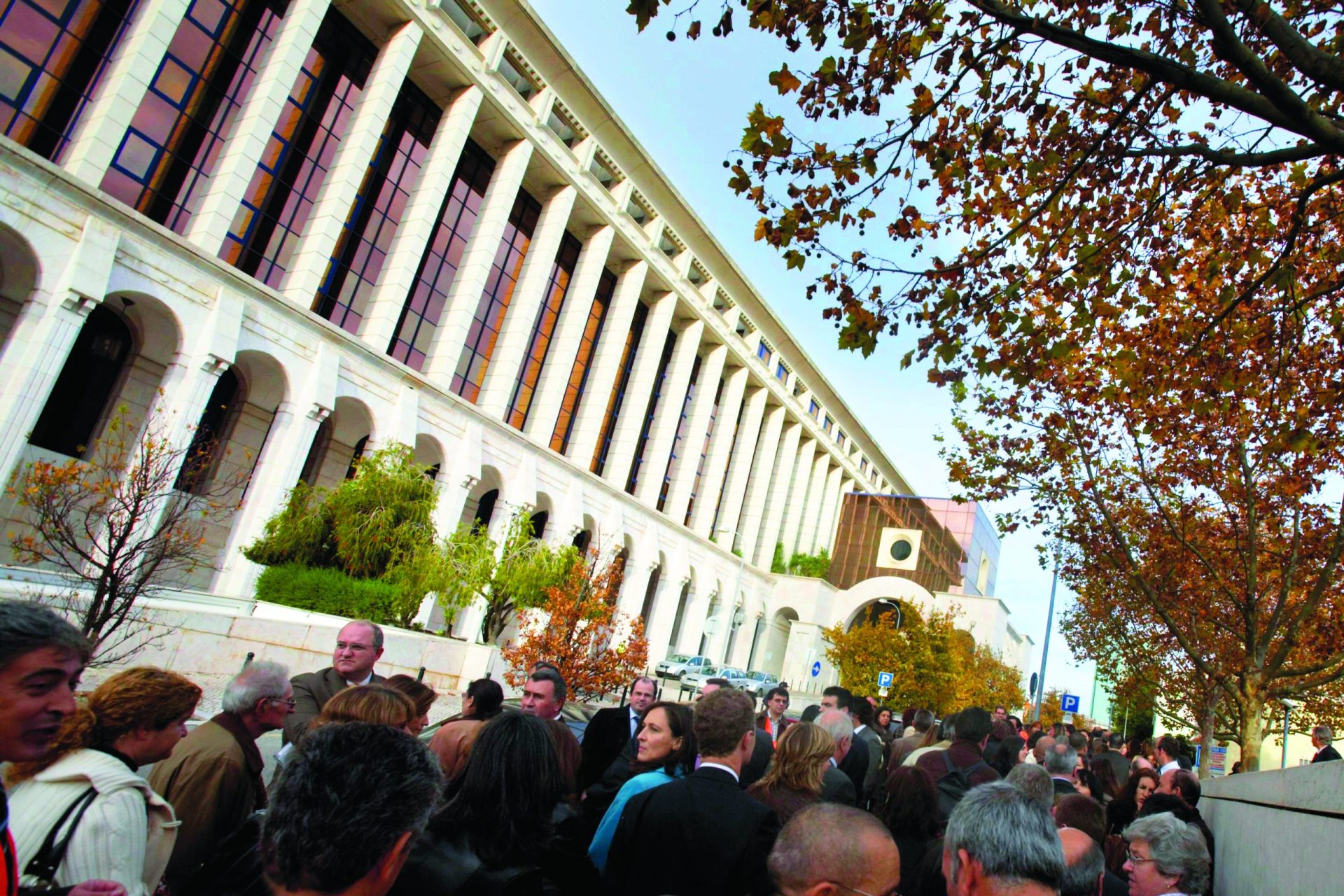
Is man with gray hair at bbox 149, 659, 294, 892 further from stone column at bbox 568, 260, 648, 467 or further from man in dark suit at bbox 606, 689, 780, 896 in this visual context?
stone column at bbox 568, 260, 648, 467

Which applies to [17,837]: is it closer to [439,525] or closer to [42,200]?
[42,200]

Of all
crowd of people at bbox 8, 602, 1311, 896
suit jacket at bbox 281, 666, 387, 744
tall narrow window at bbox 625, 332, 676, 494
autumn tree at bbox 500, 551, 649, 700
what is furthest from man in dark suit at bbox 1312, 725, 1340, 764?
tall narrow window at bbox 625, 332, 676, 494

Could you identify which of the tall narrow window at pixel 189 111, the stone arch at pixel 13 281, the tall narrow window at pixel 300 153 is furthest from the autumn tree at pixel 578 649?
the tall narrow window at pixel 189 111

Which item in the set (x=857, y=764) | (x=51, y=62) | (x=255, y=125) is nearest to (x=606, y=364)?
(x=255, y=125)

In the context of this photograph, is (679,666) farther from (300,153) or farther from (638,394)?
(300,153)

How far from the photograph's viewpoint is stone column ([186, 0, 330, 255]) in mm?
23094

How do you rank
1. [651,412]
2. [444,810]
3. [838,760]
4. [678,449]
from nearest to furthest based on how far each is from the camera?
[444,810] < [838,760] < [651,412] < [678,449]

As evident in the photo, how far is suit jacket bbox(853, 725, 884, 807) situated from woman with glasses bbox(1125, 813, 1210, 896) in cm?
351

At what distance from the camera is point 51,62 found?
20.9 metres

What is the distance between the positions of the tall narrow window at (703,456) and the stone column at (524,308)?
15908 millimetres

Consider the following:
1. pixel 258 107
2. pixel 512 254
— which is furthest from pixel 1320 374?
pixel 512 254

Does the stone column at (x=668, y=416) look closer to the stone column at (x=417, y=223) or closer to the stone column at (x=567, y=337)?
the stone column at (x=567, y=337)

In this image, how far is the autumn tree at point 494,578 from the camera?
77.2 ft

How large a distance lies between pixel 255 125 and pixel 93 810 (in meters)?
25.6
